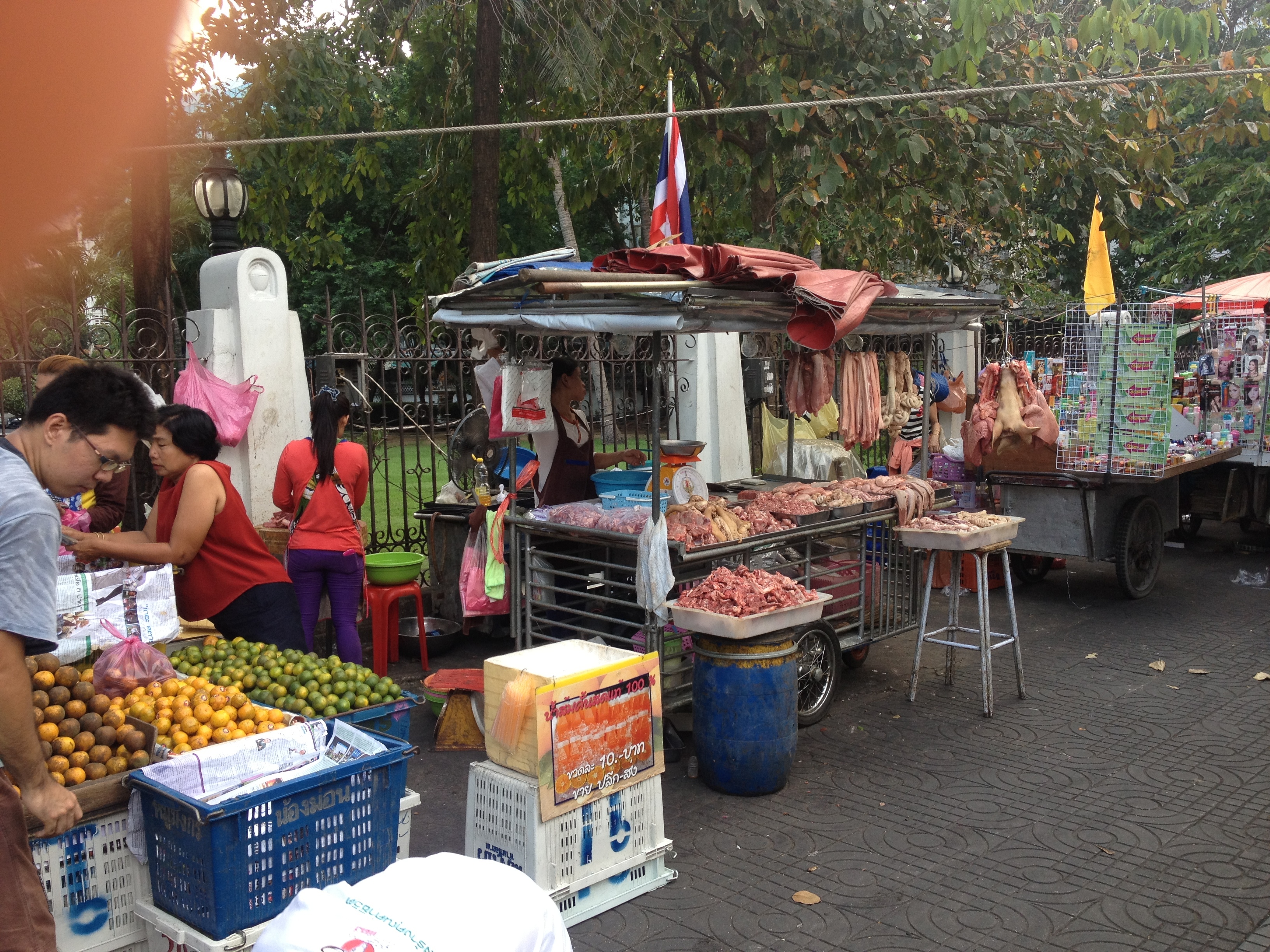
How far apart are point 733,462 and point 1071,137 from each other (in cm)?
464

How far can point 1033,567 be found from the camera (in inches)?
413

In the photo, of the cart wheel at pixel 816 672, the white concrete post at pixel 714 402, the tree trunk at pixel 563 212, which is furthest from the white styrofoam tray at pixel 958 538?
the tree trunk at pixel 563 212

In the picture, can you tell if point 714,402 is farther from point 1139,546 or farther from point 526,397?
point 1139,546

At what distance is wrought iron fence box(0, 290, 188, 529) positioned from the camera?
622 cm

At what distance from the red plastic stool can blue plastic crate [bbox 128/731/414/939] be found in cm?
365

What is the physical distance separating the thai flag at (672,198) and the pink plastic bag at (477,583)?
2575 millimetres

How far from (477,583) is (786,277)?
2.88m

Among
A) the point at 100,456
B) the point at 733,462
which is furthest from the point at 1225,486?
the point at 100,456

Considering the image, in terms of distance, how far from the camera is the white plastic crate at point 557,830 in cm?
417

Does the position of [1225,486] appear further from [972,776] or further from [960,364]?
[972,776]

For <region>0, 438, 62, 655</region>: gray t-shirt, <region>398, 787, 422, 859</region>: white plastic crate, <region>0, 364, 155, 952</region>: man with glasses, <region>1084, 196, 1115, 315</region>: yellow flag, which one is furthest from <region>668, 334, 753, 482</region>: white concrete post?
<region>0, 438, 62, 655</region>: gray t-shirt

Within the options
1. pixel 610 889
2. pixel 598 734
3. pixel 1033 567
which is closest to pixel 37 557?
pixel 598 734

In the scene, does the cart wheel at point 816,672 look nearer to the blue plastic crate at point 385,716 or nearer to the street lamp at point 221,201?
the blue plastic crate at point 385,716

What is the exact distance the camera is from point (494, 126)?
21.1ft
